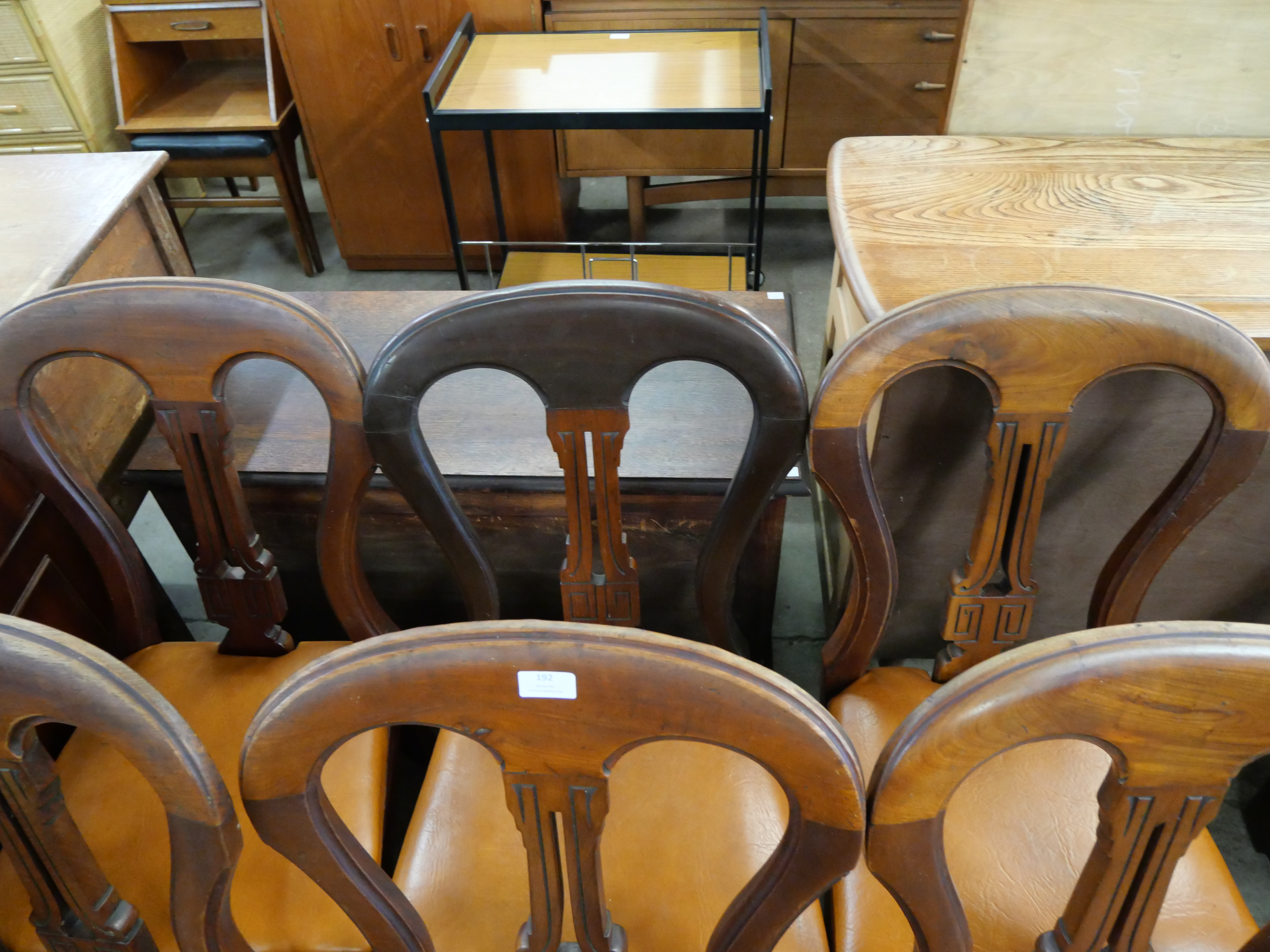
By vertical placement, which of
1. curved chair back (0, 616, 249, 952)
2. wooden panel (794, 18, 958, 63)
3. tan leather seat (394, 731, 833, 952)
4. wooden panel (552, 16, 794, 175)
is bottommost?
wooden panel (552, 16, 794, 175)

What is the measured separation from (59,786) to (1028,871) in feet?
2.70

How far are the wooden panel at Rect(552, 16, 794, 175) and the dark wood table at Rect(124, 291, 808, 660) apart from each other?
1233 millimetres

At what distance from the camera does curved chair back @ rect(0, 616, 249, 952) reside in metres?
0.55

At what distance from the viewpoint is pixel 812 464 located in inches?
33.1

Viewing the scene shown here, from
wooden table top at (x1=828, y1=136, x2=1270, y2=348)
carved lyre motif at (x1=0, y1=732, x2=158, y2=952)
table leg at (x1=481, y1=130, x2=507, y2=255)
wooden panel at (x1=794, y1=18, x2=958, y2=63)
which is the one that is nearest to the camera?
carved lyre motif at (x1=0, y1=732, x2=158, y2=952)

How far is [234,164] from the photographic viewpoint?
96.0 inches

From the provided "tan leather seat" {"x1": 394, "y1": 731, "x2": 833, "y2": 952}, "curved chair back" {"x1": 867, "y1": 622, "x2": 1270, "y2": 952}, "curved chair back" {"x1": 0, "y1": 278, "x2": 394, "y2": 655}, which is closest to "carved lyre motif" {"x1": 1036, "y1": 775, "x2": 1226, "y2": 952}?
"curved chair back" {"x1": 867, "y1": 622, "x2": 1270, "y2": 952}

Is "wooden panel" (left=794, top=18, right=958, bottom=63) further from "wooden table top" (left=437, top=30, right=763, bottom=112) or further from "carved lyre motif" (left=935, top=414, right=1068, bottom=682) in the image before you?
"carved lyre motif" (left=935, top=414, right=1068, bottom=682)

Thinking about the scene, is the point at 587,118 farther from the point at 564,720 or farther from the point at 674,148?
the point at 564,720

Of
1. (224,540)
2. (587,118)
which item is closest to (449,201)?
(587,118)

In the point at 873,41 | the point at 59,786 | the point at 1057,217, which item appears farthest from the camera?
the point at 873,41

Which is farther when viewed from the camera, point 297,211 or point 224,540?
point 297,211

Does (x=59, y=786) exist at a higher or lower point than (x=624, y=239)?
higher

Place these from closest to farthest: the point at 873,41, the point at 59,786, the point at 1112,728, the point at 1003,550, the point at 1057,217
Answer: the point at 1112,728
the point at 59,786
the point at 1003,550
the point at 1057,217
the point at 873,41
